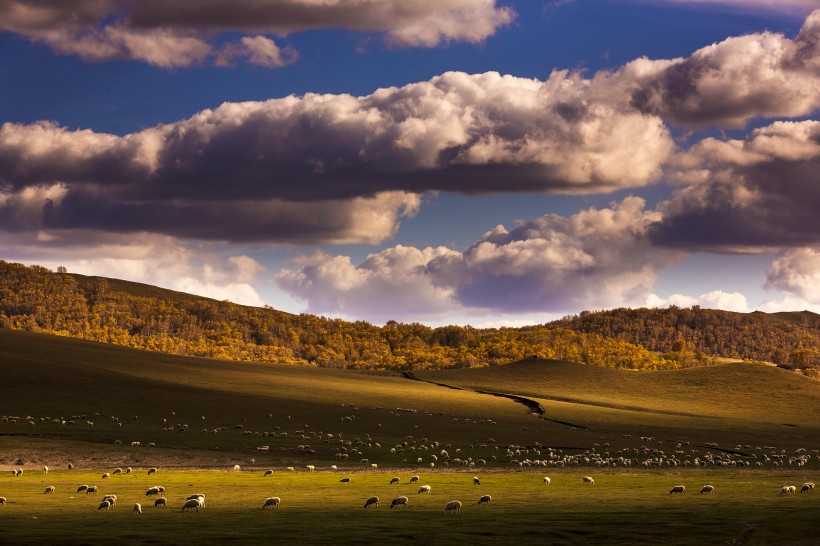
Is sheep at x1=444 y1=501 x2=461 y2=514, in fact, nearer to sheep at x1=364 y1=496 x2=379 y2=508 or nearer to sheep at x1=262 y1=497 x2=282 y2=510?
sheep at x1=364 y1=496 x2=379 y2=508

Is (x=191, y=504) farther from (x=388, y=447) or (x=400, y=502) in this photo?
(x=388, y=447)

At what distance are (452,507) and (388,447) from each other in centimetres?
4317

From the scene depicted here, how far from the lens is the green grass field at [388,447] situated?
111ft

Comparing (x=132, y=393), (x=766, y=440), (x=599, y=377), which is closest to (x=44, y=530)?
(x=132, y=393)

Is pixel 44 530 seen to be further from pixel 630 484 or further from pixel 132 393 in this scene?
pixel 132 393

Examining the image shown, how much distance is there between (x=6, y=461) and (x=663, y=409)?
342 feet

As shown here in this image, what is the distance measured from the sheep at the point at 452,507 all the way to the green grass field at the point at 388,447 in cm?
38

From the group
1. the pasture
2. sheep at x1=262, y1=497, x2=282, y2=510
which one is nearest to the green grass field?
the pasture

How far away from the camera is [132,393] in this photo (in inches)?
4313

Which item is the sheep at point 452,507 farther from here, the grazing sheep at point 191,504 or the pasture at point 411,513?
the grazing sheep at point 191,504

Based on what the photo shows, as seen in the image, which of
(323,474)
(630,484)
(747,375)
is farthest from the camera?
(747,375)

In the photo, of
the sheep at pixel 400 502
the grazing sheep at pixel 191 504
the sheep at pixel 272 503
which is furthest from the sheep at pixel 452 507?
the grazing sheep at pixel 191 504

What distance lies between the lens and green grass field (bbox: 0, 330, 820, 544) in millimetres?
33781

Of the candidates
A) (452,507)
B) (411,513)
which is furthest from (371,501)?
(452,507)
